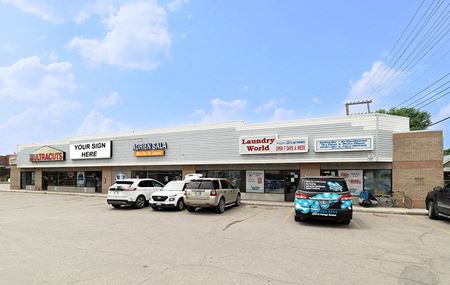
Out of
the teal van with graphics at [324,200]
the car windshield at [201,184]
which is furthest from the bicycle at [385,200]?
the car windshield at [201,184]

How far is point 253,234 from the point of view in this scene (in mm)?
9625

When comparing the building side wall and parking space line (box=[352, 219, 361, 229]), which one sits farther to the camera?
the building side wall

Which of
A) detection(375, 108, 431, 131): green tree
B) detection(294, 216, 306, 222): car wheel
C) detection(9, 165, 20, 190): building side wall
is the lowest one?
detection(9, 165, 20, 190): building side wall

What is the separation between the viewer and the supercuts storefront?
1772 cm

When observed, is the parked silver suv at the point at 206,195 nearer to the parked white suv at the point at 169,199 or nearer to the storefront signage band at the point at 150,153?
the parked white suv at the point at 169,199

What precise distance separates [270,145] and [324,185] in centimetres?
854

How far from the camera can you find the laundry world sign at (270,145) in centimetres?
1881

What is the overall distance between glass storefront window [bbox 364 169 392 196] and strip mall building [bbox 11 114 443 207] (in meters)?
0.05

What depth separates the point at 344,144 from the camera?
58.0 feet

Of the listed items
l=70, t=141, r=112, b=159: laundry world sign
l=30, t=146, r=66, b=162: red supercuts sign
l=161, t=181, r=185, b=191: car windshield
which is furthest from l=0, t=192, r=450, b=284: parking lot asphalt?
l=30, t=146, r=66, b=162: red supercuts sign

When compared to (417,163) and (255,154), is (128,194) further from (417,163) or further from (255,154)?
(417,163)

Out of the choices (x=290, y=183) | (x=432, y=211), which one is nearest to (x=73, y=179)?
(x=290, y=183)

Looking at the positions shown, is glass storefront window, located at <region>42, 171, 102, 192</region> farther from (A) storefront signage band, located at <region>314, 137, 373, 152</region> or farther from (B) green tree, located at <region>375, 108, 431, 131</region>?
(B) green tree, located at <region>375, 108, 431, 131</region>

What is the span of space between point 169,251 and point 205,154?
573 inches
